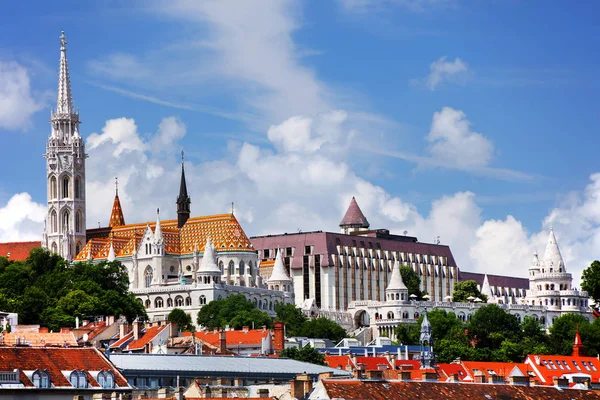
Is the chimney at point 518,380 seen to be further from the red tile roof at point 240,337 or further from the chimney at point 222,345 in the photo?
the red tile roof at point 240,337

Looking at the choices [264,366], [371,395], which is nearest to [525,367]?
[264,366]

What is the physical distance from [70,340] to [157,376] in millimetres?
18231

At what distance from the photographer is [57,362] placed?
260 feet

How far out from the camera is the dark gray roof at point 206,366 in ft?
335

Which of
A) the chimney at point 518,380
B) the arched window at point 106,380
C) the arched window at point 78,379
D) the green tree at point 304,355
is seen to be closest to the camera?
the arched window at point 78,379

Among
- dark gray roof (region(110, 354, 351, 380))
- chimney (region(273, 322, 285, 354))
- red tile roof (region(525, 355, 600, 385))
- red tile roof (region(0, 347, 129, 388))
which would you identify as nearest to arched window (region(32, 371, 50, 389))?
red tile roof (region(0, 347, 129, 388))

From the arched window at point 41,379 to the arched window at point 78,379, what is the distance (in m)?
1.69

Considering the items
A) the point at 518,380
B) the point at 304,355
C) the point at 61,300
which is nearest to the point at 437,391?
the point at 518,380

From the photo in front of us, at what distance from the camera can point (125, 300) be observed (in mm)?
192625

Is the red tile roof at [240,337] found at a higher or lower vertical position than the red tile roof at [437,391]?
higher

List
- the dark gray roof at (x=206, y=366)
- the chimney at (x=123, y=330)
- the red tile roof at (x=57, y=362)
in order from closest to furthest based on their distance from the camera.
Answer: the red tile roof at (x=57, y=362), the dark gray roof at (x=206, y=366), the chimney at (x=123, y=330)

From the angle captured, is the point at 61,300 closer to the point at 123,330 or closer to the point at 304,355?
the point at 123,330

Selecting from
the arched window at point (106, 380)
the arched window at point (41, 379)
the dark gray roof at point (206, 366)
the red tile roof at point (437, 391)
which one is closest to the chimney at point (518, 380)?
the red tile roof at point (437, 391)

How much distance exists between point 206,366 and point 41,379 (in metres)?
32.3
